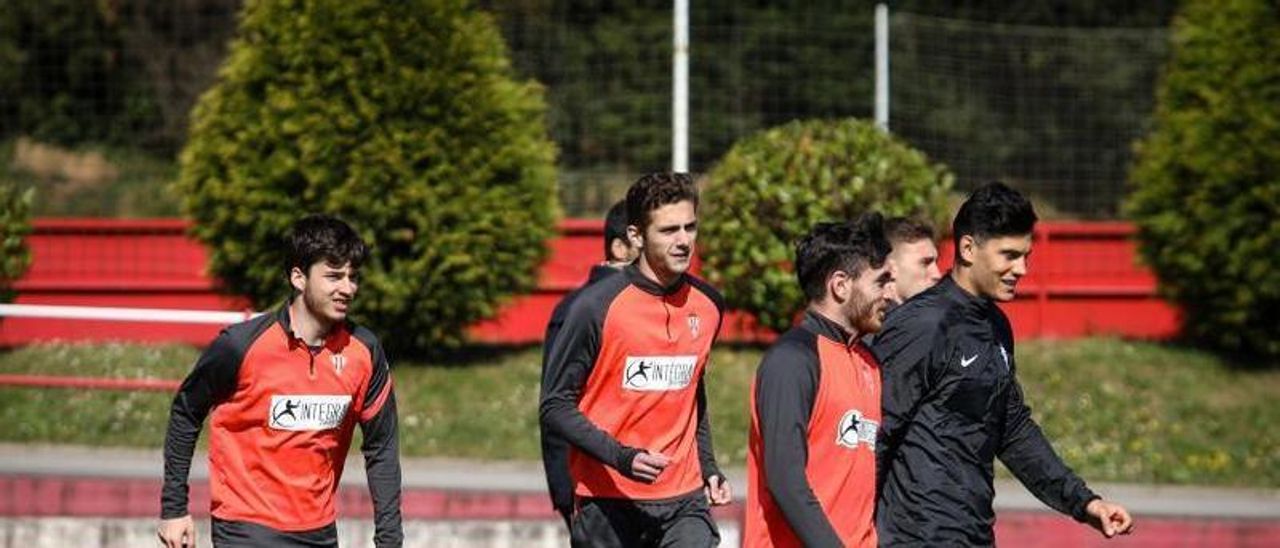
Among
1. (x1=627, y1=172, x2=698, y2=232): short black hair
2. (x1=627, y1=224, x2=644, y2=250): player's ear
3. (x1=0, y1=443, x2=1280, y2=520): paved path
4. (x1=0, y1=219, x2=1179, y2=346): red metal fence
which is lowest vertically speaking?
(x1=0, y1=443, x2=1280, y2=520): paved path

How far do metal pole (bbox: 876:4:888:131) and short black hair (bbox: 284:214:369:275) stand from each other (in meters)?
10.7

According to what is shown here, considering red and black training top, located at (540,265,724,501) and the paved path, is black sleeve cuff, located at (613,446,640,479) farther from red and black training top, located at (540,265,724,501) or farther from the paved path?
the paved path

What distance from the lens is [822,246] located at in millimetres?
5930

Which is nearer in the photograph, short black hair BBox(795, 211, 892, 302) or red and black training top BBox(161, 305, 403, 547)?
short black hair BBox(795, 211, 892, 302)

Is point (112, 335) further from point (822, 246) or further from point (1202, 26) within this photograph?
point (822, 246)

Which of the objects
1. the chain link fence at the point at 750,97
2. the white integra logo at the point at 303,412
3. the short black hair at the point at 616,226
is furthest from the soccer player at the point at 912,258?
the chain link fence at the point at 750,97

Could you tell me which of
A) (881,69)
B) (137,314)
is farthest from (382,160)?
(881,69)

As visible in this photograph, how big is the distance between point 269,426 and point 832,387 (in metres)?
1.99

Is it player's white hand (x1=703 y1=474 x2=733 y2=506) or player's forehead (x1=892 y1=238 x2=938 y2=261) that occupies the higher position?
player's forehead (x1=892 y1=238 x2=938 y2=261)

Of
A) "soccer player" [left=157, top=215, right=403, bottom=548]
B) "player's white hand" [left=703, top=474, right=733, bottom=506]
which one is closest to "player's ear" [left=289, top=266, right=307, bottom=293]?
"soccer player" [left=157, top=215, right=403, bottom=548]

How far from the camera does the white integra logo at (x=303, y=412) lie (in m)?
6.62

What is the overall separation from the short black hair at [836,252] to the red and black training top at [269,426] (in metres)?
1.71

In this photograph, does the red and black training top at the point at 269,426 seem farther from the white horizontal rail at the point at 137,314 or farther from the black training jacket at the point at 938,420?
the white horizontal rail at the point at 137,314

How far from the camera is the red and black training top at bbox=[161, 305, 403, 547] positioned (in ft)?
21.7
